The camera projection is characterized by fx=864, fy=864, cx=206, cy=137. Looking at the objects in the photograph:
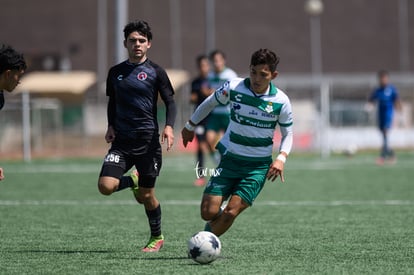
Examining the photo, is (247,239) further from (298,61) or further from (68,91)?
(298,61)

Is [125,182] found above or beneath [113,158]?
beneath

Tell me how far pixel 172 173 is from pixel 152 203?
34.0 ft

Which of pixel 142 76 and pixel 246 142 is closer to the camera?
pixel 246 142

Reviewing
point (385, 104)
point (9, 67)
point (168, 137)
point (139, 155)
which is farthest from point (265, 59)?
point (385, 104)

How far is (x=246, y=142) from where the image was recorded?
7871mm

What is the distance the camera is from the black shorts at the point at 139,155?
8.12 m

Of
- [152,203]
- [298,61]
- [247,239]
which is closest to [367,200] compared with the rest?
[247,239]

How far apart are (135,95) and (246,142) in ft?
3.79

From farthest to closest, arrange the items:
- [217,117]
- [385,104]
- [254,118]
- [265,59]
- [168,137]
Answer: [385,104]
[217,117]
[168,137]
[254,118]
[265,59]

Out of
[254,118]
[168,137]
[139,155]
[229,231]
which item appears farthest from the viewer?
[229,231]

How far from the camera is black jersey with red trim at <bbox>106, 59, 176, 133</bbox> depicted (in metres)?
8.13

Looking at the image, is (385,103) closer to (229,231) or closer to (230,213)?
(229,231)

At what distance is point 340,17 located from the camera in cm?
4206

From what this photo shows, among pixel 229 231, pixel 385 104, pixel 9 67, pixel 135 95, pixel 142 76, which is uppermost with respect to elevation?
pixel 9 67
